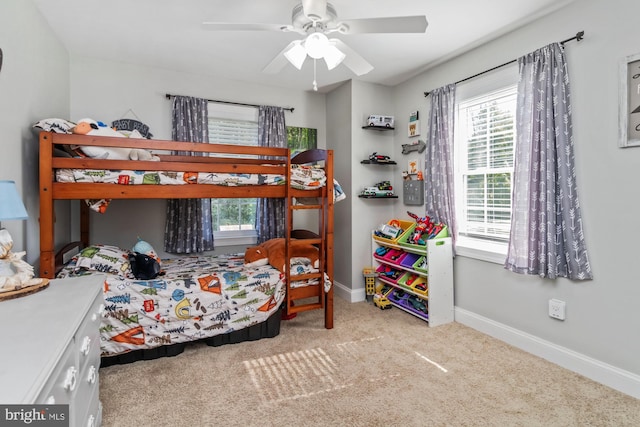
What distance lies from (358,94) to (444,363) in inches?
114

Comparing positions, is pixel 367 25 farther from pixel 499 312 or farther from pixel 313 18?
pixel 499 312

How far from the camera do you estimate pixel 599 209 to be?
212 centimetres

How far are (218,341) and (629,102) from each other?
326 centimetres

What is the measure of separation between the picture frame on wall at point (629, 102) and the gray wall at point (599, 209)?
4cm

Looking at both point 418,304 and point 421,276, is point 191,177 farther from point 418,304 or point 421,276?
point 418,304

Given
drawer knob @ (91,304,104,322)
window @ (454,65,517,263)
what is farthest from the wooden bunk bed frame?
window @ (454,65,517,263)

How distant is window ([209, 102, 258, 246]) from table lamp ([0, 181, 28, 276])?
2.23m

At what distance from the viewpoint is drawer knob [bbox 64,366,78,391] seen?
1058 millimetres

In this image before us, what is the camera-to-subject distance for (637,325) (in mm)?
1960

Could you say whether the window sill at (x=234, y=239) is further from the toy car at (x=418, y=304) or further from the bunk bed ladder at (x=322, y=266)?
the toy car at (x=418, y=304)

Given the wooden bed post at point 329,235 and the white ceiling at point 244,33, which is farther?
the wooden bed post at point 329,235

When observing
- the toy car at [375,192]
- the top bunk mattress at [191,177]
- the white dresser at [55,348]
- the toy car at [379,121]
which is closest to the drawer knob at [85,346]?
the white dresser at [55,348]

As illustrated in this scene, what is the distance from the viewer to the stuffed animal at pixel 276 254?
2844mm

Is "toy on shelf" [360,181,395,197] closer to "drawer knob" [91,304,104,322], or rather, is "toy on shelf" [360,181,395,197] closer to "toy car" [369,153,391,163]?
"toy car" [369,153,391,163]
